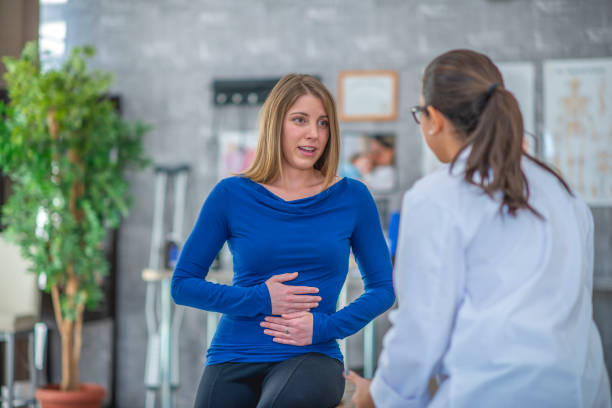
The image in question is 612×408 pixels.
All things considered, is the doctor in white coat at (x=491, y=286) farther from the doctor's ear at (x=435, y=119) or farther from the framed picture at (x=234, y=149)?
the framed picture at (x=234, y=149)

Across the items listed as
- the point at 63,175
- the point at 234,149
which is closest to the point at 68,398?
the point at 63,175

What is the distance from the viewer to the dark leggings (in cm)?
134

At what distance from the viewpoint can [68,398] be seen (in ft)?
11.4

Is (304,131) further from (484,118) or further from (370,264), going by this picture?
(484,118)

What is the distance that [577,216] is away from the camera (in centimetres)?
105

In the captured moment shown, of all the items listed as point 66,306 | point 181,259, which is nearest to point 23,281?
point 66,306

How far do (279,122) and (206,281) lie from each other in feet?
1.42

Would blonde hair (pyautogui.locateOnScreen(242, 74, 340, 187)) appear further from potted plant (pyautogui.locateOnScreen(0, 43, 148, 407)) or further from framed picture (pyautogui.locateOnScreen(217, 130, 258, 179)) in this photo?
framed picture (pyautogui.locateOnScreen(217, 130, 258, 179))

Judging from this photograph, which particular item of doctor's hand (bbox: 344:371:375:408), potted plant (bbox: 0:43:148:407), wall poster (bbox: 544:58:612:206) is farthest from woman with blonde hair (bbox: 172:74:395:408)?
wall poster (bbox: 544:58:612:206)

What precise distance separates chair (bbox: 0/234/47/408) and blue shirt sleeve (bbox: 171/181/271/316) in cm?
236

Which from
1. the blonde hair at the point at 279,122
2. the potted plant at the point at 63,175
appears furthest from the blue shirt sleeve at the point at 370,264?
the potted plant at the point at 63,175

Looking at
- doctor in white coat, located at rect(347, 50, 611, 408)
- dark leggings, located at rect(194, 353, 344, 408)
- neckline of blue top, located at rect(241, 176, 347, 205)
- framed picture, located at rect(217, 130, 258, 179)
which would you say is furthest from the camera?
framed picture, located at rect(217, 130, 258, 179)

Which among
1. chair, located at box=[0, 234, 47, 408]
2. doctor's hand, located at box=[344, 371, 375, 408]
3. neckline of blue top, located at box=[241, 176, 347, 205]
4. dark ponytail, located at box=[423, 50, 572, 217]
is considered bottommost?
chair, located at box=[0, 234, 47, 408]

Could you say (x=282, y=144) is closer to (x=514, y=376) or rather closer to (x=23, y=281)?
(x=514, y=376)
